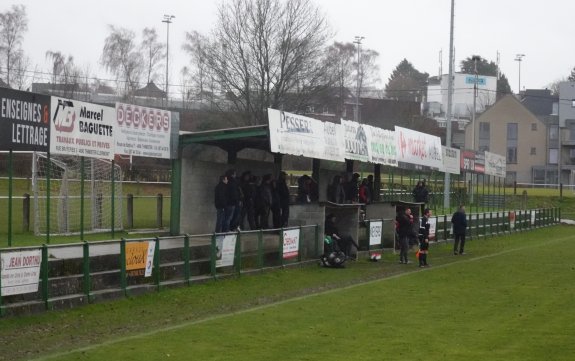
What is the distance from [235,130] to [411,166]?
13.0 metres

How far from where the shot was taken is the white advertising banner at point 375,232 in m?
32.8

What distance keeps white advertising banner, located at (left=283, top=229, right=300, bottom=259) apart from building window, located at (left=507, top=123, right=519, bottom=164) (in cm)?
7308

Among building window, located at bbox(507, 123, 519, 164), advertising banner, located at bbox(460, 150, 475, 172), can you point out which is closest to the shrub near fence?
advertising banner, located at bbox(460, 150, 475, 172)

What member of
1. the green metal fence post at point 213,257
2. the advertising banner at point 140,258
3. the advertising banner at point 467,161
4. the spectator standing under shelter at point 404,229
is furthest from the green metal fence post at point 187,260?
the advertising banner at point 467,161

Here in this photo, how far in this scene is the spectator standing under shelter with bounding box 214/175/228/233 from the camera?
92.4ft

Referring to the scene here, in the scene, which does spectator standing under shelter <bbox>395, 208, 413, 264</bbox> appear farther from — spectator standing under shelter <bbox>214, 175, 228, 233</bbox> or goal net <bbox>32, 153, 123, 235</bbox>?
goal net <bbox>32, 153, 123, 235</bbox>

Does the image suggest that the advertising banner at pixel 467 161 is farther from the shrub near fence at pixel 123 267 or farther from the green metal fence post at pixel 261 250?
the green metal fence post at pixel 261 250

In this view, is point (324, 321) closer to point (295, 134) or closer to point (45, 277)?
point (45, 277)

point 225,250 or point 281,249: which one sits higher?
point 225,250

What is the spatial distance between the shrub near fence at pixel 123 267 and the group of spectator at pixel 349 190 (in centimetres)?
814

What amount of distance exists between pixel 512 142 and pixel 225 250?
258 feet

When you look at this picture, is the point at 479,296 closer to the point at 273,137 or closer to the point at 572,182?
the point at 273,137

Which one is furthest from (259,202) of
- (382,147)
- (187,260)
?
(187,260)

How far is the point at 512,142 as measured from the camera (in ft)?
324
